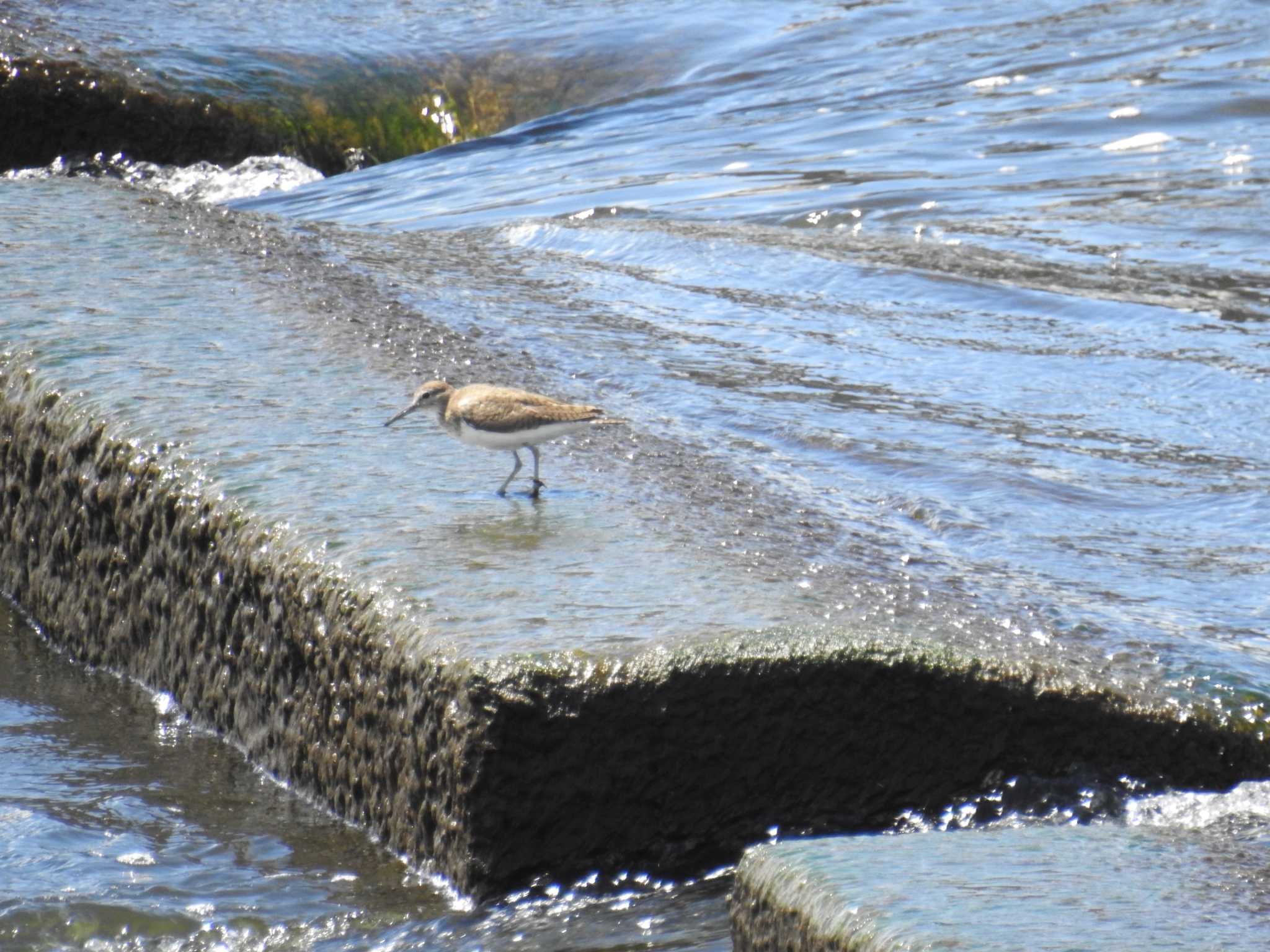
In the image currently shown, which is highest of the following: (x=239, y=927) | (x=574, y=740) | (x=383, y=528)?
(x=383, y=528)

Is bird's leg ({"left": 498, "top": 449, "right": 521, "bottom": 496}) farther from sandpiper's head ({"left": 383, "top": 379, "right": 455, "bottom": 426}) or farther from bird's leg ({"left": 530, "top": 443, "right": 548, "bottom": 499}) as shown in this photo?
sandpiper's head ({"left": 383, "top": 379, "right": 455, "bottom": 426})

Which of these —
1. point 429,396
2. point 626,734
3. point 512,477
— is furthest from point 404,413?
point 626,734

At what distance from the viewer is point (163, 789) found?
4.75 meters

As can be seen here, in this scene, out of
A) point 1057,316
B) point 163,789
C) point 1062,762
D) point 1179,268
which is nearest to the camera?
point 1062,762

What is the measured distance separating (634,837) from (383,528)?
120 cm

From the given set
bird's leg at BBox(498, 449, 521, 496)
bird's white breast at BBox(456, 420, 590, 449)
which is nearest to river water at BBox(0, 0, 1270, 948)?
bird's leg at BBox(498, 449, 521, 496)

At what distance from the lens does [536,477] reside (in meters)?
5.37

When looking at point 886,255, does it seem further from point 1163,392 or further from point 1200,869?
point 1200,869

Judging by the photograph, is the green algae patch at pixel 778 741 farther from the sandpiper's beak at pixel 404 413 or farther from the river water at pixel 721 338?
the sandpiper's beak at pixel 404 413

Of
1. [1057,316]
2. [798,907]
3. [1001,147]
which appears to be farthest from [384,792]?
[1001,147]

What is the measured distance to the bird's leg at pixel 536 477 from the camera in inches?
206

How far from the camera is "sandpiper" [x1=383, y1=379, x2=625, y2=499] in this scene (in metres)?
5.14

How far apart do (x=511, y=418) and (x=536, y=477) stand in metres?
0.31

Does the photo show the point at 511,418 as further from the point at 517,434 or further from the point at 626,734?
the point at 626,734
